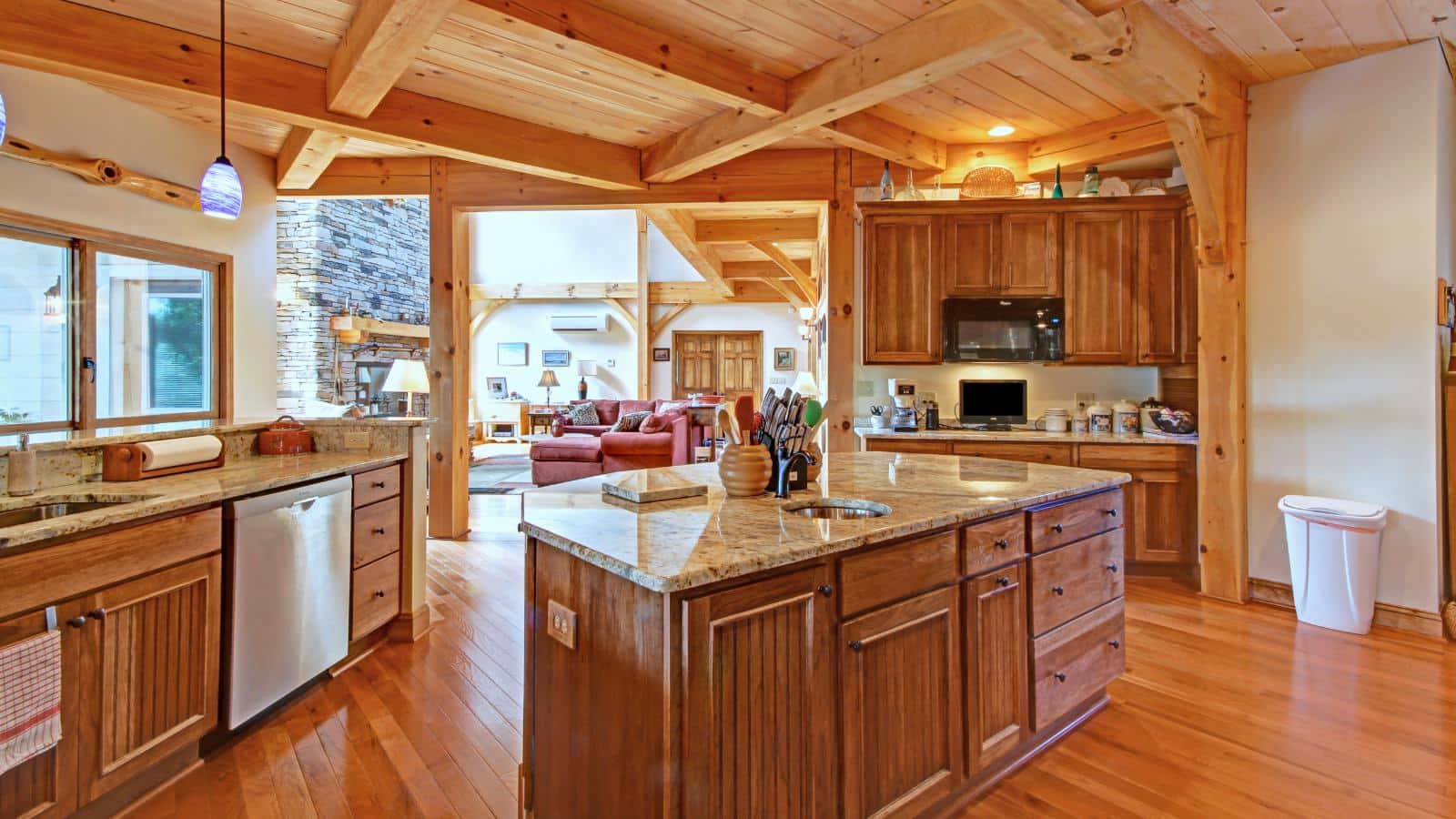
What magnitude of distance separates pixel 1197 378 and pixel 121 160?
605 cm

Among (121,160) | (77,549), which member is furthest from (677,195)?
(77,549)

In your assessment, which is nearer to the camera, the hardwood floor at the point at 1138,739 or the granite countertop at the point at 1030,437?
the hardwood floor at the point at 1138,739

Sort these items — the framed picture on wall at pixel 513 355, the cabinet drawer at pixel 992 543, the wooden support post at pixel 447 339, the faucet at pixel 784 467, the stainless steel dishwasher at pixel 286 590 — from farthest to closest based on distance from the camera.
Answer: the framed picture on wall at pixel 513 355
the wooden support post at pixel 447 339
the stainless steel dishwasher at pixel 286 590
the faucet at pixel 784 467
the cabinet drawer at pixel 992 543

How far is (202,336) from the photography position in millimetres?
4363

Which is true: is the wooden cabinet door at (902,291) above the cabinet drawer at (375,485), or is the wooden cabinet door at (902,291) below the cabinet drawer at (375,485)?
above

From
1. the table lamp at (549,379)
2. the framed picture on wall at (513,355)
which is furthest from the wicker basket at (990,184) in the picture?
the framed picture on wall at (513,355)

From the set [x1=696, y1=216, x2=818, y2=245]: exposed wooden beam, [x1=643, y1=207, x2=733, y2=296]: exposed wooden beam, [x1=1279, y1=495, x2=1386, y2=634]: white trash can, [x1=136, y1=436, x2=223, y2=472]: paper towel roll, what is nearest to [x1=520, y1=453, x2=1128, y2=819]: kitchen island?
[x1=136, y1=436, x2=223, y2=472]: paper towel roll

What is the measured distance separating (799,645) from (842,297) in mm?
3164

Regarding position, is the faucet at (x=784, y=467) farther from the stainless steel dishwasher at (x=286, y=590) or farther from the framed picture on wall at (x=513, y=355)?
the framed picture on wall at (x=513, y=355)

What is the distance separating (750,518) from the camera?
5.32ft

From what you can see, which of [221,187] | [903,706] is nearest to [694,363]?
[221,187]

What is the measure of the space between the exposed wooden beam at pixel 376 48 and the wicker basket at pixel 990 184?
3055 mm

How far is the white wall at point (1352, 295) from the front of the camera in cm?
302

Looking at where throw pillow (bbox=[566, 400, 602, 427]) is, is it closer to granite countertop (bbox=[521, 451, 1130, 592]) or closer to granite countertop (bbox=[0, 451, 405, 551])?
→ granite countertop (bbox=[0, 451, 405, 551])
